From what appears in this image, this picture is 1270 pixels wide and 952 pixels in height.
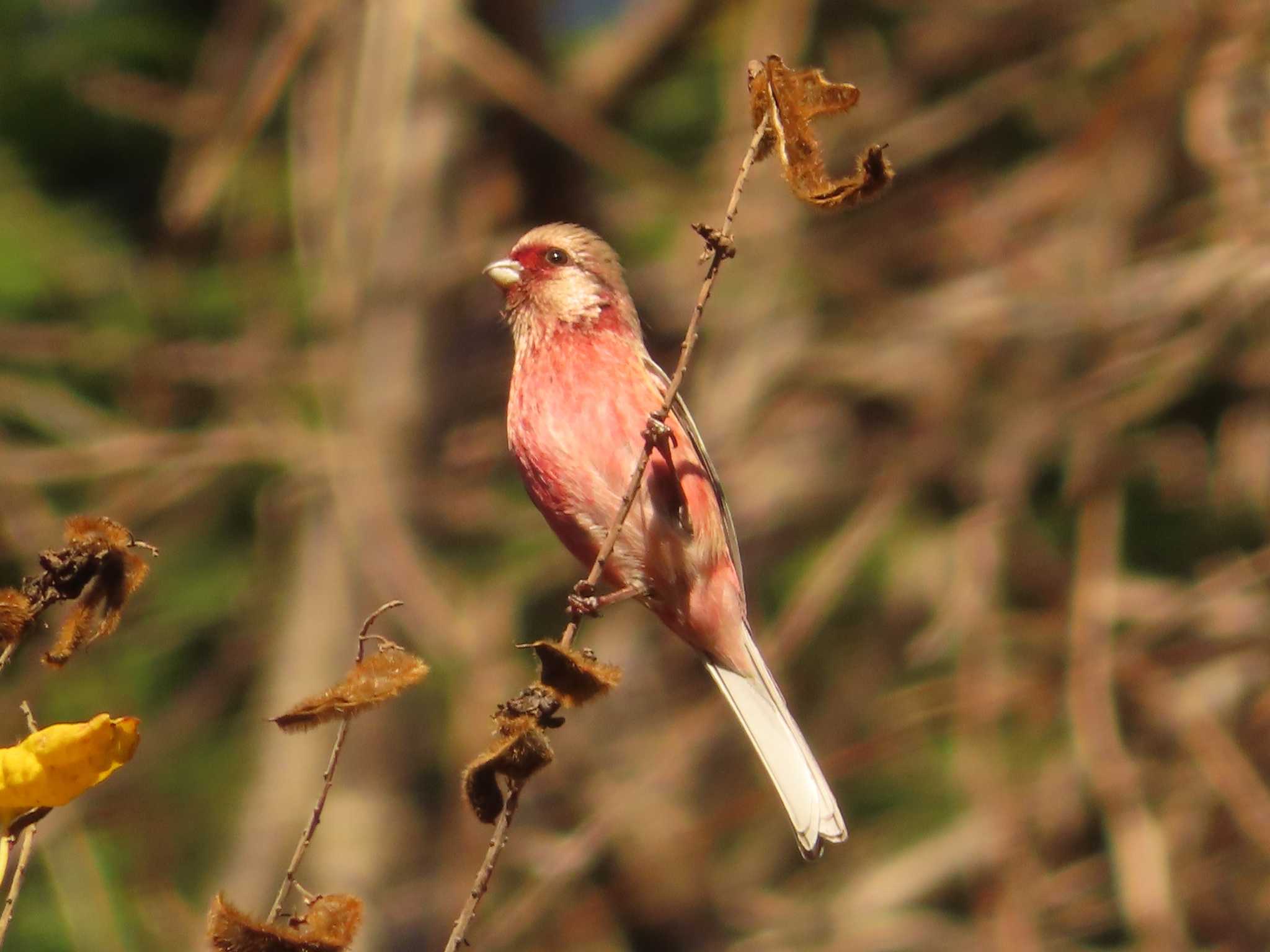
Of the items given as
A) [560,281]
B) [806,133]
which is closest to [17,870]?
[806,133]

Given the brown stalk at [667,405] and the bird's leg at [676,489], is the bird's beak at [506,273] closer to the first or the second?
the bird's leg at [676,489]

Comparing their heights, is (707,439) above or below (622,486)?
above

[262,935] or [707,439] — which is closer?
[262,935]

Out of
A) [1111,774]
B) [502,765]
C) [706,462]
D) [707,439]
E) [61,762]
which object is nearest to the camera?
[61,762]

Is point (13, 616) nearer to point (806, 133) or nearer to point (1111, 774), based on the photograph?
point (806, 133)

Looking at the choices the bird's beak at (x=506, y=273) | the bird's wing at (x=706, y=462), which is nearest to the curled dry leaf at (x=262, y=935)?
the bird's wing at (x=706, y=462)

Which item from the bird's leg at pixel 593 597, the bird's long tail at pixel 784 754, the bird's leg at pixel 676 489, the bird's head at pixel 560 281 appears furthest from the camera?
the bird's head at pixel 560 281

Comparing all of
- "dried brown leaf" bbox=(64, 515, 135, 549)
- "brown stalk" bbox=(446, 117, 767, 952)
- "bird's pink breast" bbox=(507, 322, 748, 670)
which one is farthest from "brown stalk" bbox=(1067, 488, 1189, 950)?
"dried brown leaf" bbox=(64, 515, 135, 549)

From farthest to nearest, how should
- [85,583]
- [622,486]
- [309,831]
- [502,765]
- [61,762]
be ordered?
[622,486] < [502,765] < [85,583] < [309,831] < [61,762]
